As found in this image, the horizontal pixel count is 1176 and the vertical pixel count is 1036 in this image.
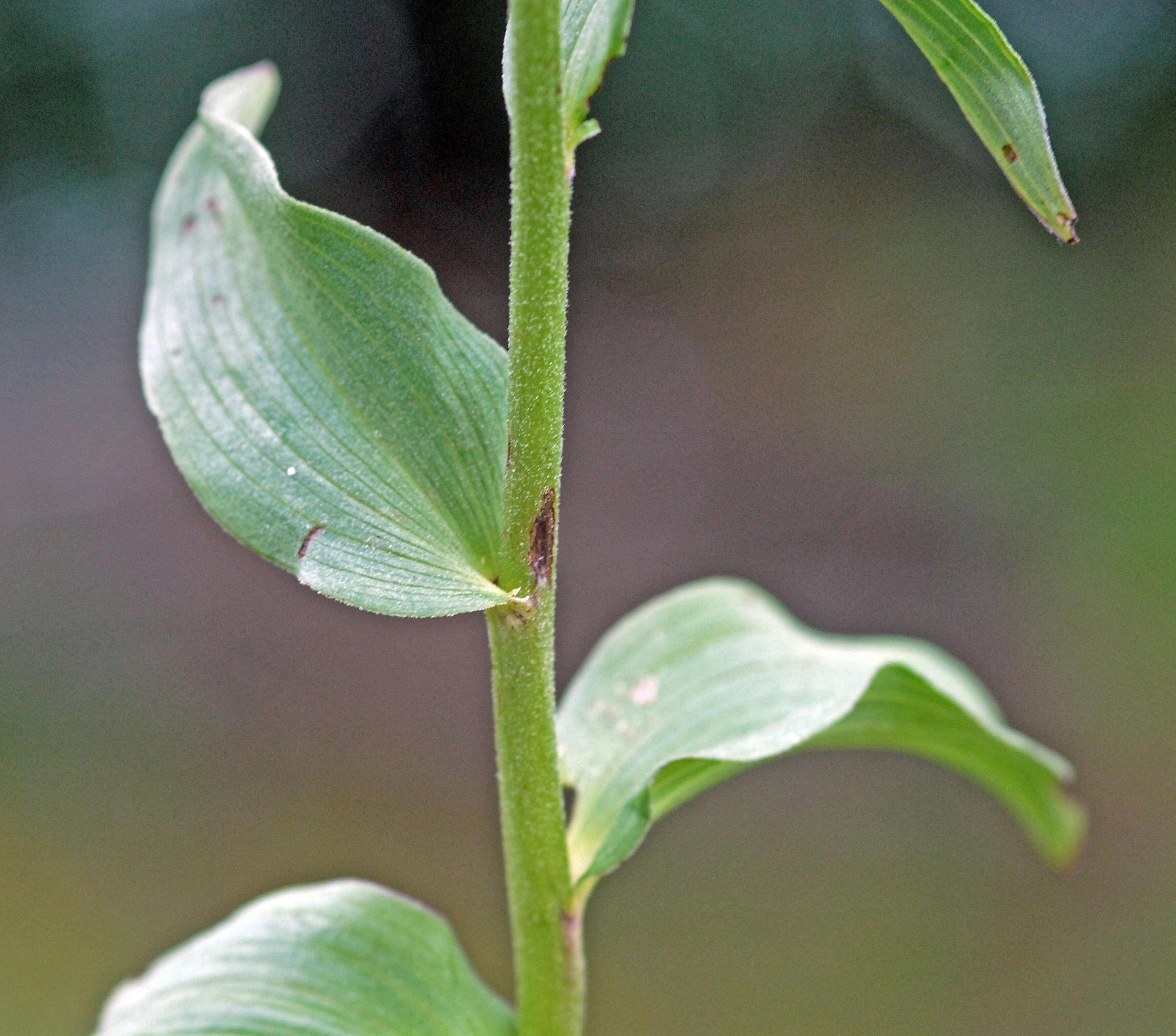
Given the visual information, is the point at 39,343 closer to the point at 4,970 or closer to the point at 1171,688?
the point at 4,970

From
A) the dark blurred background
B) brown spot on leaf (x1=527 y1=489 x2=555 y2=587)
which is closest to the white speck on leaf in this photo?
brown spot on leaf (x1=527 y1=489 x2=555 y2=587)

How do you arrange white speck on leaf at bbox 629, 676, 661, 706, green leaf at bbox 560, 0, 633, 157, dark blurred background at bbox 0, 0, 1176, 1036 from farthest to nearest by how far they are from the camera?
dark blurred background at bbox 0, 0, 1176, 1036, white speck on leaf at bbox 629, 676, 661, 706, green leaf at bbox 560, 0, 633, 157

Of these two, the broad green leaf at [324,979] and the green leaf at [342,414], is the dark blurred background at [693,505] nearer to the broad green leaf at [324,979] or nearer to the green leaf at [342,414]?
the broad green leaf at [324,979]

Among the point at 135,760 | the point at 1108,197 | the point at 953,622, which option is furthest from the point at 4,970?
the point at 1108,197

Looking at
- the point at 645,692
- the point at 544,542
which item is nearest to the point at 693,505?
the point at 645,692

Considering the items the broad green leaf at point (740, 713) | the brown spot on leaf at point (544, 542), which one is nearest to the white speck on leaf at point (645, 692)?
the broad green leaf at point (740, 713)

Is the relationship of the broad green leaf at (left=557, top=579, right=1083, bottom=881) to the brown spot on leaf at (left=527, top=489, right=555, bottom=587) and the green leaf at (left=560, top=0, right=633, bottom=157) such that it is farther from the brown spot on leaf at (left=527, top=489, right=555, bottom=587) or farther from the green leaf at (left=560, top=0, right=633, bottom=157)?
the green leaf at (left=560, top=0, right=633, bottom=157)
